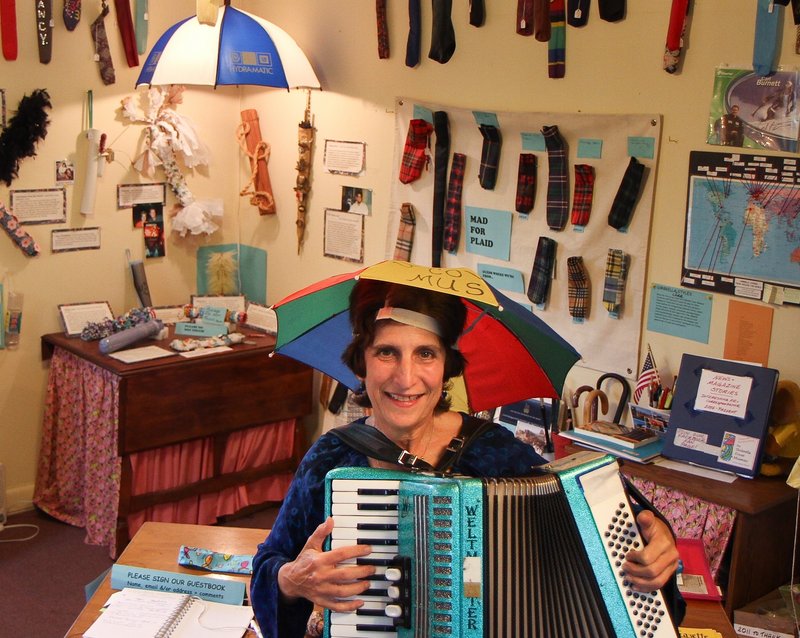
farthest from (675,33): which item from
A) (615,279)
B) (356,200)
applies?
(356,200)

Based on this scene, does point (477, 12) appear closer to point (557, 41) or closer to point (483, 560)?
point (557, 41)

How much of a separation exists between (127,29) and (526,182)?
209 centimetres

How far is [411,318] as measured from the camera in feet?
6.84

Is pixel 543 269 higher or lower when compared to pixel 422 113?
lower

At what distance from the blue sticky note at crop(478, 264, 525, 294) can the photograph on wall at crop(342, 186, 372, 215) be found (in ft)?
2.46

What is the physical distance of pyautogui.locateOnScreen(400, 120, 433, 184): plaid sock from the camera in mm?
4234

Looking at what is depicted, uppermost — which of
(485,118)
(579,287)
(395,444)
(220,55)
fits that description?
(220,55)

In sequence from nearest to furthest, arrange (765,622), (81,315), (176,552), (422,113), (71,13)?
(176,552)
(765,622)
(422,113)
(71,13)
(81,315)

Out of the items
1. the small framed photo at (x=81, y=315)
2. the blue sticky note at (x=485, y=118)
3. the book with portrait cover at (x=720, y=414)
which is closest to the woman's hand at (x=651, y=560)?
the book with portrait cover at (x=720, y=414)

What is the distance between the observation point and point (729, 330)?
11.1ft

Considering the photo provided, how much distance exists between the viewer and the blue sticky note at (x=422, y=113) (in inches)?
167

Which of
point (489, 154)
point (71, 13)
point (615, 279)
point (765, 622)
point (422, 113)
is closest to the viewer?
point (765, 622)

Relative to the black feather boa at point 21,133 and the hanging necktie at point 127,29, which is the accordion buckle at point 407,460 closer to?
the black feather boa at point 21,133

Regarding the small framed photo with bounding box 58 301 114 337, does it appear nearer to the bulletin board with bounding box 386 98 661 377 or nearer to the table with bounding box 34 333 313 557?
the table with bounding box 34 333 313 557
